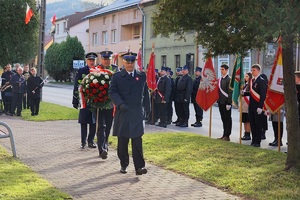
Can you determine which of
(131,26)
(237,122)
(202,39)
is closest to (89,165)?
(202,39)

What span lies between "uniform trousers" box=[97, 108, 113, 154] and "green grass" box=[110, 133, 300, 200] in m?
0.92

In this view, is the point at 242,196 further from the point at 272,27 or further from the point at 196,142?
the point at 196,142

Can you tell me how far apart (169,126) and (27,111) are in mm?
7577

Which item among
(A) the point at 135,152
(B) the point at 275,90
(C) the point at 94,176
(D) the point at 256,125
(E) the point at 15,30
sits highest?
(E) the point at 15,30

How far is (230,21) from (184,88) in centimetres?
1047

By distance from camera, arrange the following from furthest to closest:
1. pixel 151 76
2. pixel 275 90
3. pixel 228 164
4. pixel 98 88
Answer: pixel 151 76 < pixel 275 90 < pixel 98 88 < pixel 228 164

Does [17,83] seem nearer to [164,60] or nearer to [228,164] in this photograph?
[228,164]

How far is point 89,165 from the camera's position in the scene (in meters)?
10.0

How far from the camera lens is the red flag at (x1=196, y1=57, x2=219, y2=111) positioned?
14.7m

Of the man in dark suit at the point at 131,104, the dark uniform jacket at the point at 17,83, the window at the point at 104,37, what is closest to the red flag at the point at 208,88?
the man in dark suit at the point at 131,104

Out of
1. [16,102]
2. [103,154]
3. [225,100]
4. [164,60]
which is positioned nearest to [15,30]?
[16,102]

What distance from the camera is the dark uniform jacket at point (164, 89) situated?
17.9m

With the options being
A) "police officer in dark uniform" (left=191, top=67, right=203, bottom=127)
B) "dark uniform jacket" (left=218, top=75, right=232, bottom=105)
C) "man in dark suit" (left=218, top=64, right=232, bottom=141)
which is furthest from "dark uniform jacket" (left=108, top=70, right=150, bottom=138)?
"police officer in dark uniform" (left=191, top=67, right=203, bottom=127)

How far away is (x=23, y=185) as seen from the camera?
7.87 metres
